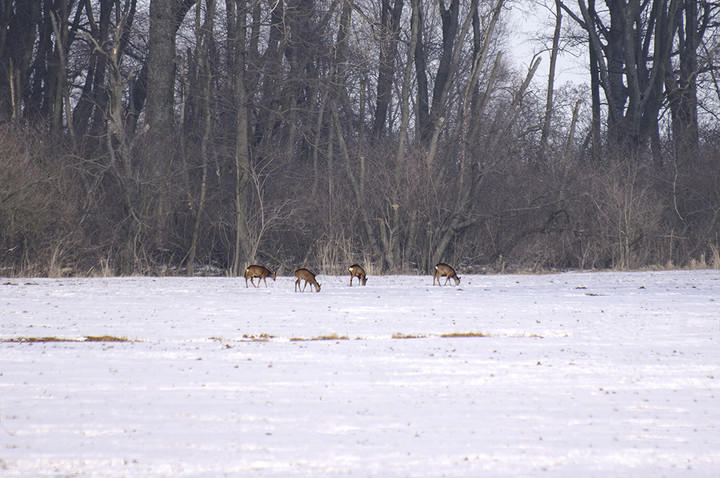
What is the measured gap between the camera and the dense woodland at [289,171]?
902 inches

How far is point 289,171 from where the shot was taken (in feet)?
92.6

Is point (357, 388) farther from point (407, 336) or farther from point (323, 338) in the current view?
point (407, 336)

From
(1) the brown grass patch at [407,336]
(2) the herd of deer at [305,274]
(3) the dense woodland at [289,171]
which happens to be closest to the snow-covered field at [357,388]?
(1) the brown grass patch at [407,336]

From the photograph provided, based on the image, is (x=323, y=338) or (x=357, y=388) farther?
(x=323, y=338)

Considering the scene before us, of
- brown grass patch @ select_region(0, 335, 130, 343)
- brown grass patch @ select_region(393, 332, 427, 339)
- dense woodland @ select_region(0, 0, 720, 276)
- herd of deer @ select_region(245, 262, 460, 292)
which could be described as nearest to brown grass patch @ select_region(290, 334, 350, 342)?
brown grass patch @ select_region(393, 332, 427, 339)

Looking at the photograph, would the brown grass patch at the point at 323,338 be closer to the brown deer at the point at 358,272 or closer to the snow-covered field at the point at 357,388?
the snow-covered field at the point at 357,388

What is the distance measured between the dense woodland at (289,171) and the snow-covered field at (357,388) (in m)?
8.52

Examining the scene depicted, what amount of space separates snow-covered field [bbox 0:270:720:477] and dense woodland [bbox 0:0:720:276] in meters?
8.52

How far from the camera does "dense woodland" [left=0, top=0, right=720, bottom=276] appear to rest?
22.9m

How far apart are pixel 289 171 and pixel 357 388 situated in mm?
20985

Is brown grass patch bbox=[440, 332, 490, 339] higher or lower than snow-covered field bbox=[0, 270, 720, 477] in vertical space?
higher

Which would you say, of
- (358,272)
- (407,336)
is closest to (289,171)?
(358,272)

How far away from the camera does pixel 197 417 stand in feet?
21.6

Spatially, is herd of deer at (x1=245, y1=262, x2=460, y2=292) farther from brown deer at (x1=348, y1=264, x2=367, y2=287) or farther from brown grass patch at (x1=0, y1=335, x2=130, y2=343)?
brown grass patch at (x1=0, y1=335, x2=130, y2=343)
